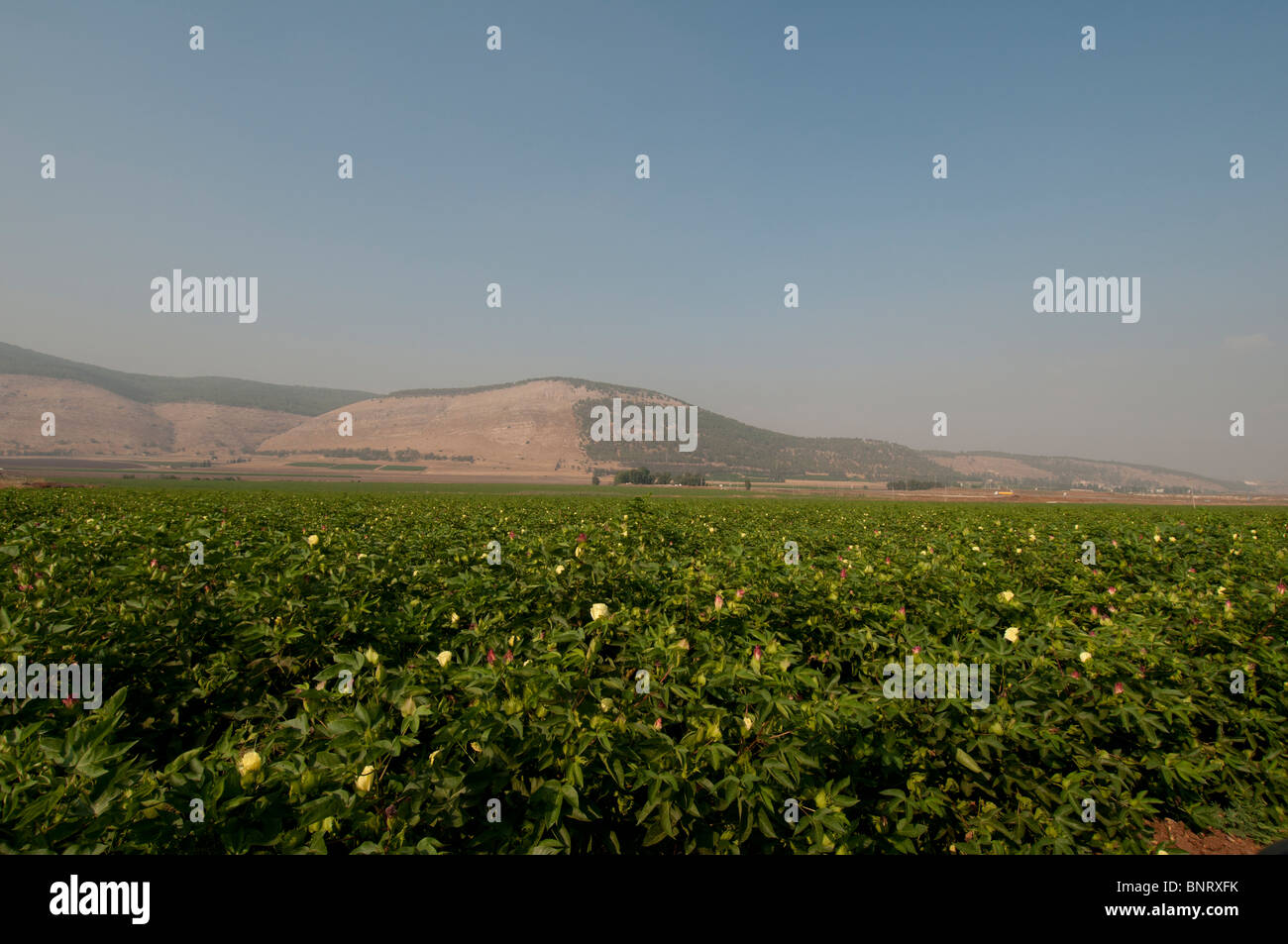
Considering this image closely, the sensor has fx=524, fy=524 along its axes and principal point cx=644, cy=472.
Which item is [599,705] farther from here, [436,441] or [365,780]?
[436,441]

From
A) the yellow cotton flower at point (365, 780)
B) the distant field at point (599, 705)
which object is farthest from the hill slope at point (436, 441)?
the yellow cotton flower at point (365, 780)

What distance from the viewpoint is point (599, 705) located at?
1948 mm

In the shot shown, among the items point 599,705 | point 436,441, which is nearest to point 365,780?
point 599,705

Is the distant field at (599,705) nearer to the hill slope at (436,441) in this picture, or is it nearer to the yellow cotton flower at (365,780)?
the yellow cotton flower at (365,780)

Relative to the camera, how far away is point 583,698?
204 cm

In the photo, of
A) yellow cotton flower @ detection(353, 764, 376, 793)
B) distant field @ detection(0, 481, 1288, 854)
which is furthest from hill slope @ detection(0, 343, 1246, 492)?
yellow cotton flower @ detection(353, 764, 376, 793)

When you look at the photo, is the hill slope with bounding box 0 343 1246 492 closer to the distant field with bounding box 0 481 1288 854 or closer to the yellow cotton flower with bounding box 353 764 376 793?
the distant field with bounding box 0 481 1288 854

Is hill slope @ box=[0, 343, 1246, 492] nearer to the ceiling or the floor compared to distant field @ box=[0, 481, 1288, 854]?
nearer to the ceiling

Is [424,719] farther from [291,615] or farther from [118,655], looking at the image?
[118,655]

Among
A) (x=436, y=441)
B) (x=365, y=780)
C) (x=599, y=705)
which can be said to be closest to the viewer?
(x=365, y=780)

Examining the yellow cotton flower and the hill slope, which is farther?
the hill slope

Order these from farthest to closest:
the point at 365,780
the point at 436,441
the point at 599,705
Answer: the point at 436,441 → the point at 599,705 → the point at 365,780

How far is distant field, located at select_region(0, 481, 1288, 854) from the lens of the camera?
4.83ft

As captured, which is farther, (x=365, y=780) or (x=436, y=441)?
(x=436, y=441)
